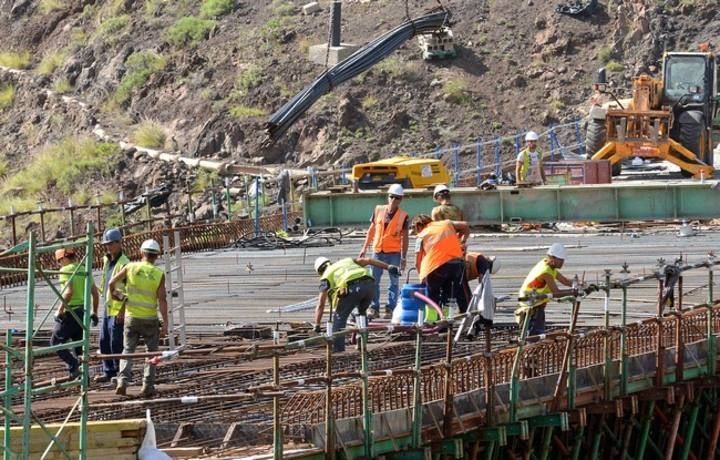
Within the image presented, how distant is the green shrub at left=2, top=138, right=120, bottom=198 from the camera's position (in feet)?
179

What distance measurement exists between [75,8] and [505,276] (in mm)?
36698

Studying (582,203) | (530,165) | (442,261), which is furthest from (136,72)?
(442,261)

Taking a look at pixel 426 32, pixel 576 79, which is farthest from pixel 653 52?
pixel 426 32

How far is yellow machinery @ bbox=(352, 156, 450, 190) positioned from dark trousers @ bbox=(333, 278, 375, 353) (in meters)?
16.3

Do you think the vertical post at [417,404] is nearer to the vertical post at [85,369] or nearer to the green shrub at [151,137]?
the vertical post at [85,369]

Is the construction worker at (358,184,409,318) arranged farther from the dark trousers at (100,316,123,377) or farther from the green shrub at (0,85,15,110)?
the green shrub at (0,85,15,110)

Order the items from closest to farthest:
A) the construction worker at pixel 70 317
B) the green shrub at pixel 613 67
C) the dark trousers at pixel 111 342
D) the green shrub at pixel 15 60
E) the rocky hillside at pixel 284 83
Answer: the construction worker at pixel 70 317, the dark trousers at pixel 111 342, the rocky hillside at pixel 284 83, the green shrub at pixel 613 67, the green shrub at pixel 15 60

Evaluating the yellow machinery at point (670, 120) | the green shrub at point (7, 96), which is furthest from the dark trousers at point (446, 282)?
the green shrub at point (7, 96)

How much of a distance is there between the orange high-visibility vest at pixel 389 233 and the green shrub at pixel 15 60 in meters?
39.2

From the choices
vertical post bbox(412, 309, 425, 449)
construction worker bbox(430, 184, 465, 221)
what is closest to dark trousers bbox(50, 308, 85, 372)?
vertical post bbox(412, 309, 425, 449)

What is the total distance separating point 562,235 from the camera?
118ft

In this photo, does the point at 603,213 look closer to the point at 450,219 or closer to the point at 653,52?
the point at 450,219

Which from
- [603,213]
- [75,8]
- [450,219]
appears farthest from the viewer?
[75,8]

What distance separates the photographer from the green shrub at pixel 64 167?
179 feet
